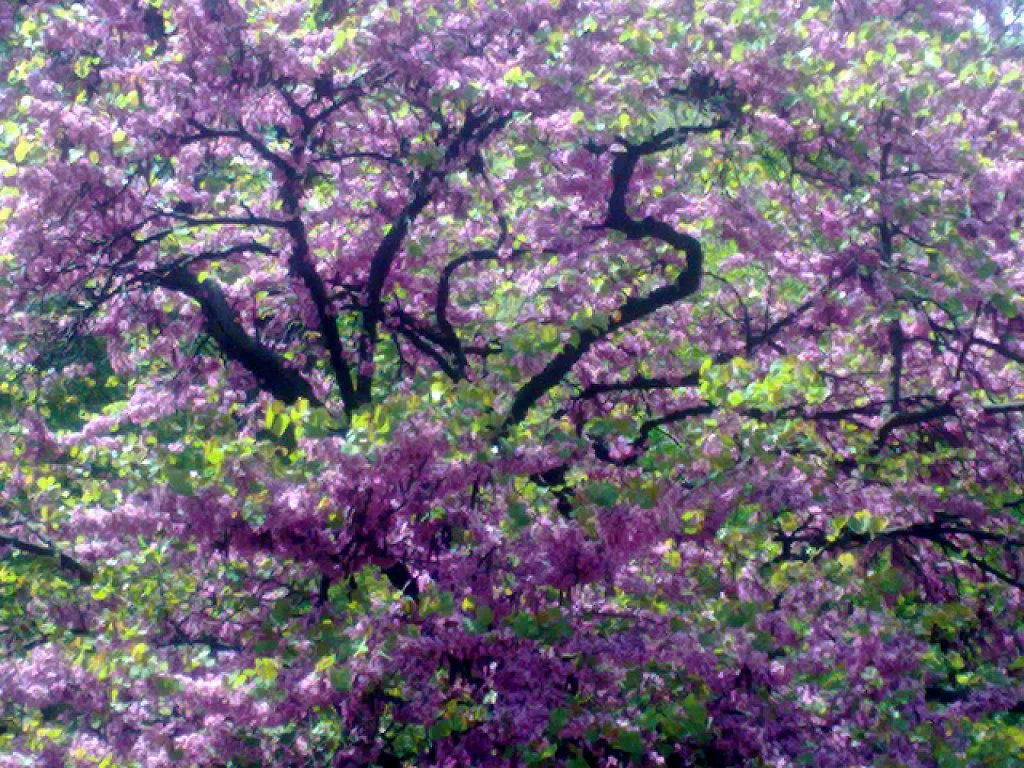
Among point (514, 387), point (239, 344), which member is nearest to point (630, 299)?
point (514, 387)

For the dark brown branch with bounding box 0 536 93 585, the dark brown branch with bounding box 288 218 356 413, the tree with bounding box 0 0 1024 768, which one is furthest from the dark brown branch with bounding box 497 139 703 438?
the dark brown branch with bounding box 0 536 93 585

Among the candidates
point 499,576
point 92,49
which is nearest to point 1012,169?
point 499,576

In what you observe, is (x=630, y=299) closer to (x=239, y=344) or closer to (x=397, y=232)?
(x=397, y=232)

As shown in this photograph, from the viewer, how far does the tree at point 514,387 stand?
5.84 m

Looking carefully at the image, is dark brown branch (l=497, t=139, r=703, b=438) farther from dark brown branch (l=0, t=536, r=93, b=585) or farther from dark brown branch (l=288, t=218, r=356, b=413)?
dark brown branch (l=0, t=536, r=93, b=585)

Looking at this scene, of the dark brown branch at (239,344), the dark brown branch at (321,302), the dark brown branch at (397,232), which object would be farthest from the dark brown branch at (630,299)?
the dark brown branch at (239,344)

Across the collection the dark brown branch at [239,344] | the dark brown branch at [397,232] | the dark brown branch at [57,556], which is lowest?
the dark brown branch at [57,556]

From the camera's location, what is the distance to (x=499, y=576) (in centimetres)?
605

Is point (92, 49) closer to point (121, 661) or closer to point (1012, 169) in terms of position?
point (121, 661)

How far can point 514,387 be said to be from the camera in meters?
7.05

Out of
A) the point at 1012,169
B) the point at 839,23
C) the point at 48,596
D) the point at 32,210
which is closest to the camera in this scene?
the point at 32,210

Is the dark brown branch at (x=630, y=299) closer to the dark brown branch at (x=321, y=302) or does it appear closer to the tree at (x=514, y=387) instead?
the tree at (x=514, y=387)

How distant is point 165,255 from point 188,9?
1.74 metres

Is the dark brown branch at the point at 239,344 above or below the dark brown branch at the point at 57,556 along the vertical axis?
above
